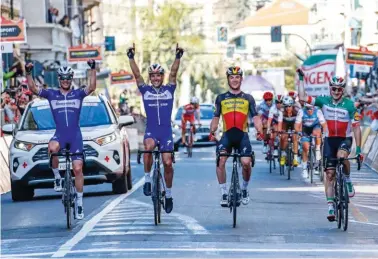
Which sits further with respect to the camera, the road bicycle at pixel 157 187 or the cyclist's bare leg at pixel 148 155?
the cyclist's bare leg at pixel 148 155

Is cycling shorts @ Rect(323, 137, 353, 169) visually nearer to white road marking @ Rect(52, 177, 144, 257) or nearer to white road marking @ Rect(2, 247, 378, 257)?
white road marking @ Rect(52, 177, 144, 257)

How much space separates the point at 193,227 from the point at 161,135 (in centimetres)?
168

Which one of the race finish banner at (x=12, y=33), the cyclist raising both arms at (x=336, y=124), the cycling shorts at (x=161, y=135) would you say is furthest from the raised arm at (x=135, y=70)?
the race finish banner at (x=12, y=33)

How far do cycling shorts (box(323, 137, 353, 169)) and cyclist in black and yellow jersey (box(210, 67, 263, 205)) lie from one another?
0.91 meters

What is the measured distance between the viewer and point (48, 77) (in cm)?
5447

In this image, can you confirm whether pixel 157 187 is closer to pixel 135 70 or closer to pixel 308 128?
pixel 135 70

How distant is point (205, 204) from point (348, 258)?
7.54 m

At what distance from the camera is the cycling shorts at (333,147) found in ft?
56.2

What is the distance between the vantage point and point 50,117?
23.3m

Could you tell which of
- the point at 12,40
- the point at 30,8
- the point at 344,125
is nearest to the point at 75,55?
the point at 30,8

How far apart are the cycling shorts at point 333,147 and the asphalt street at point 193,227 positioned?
795 mm

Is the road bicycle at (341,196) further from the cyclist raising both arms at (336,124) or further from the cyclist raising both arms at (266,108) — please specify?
the cyclist raising both arms at (266,108)

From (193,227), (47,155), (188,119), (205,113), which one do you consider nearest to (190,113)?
(188,119)

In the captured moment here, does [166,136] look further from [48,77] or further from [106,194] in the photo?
[48,77]
